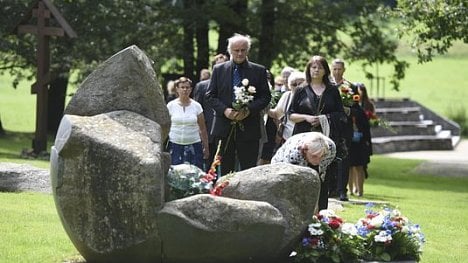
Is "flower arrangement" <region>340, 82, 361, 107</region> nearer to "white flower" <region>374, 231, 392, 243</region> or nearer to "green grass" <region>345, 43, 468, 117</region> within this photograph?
"white flower" <region>374, 231, 392, 243</region>

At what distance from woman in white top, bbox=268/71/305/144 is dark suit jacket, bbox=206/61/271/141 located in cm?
195

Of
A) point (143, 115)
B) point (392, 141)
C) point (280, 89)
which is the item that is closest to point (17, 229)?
point (143, 115)

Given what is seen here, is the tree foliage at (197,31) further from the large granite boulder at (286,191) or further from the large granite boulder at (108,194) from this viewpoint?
the large granite boulder at (108,194)

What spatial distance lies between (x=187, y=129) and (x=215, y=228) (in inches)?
260

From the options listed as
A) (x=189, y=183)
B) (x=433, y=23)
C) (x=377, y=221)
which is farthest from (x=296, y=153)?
(x=433, y=23)

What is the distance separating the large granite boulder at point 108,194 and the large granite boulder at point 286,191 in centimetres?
89

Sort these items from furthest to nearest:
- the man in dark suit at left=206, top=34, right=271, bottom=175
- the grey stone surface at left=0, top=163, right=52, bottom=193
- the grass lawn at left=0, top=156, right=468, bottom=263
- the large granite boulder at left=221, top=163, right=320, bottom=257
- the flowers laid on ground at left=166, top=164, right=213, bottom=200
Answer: the grey stone surface at left=0, top=163, right=52, bottom=193
the man in dark suit at left=206, top=34, right=271, bottom=175
the grass lawn at left=0, top=156, right=468, bottom=263
the flowers laid on ground at left=166, top=164, right=213, bottom=200
the large granite boulder at left=221, top=163, right=320, bottom=257

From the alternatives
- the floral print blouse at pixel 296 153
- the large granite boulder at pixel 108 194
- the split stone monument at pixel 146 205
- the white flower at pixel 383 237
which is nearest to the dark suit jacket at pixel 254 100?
the floral print blouse at pixel 296 153

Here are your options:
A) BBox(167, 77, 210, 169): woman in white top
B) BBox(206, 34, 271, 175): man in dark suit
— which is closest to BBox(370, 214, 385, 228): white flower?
BBox(206, 34, 271, 175): man in dark suit

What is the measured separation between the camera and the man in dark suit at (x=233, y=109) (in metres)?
13.9

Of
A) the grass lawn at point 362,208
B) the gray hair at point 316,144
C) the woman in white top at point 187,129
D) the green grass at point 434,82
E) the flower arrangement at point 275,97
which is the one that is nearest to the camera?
the grass lawn at point 362,208

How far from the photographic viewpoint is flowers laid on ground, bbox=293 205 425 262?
1055cm

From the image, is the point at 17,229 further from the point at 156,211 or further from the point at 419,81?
the point at 419,81

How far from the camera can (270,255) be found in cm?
1018
